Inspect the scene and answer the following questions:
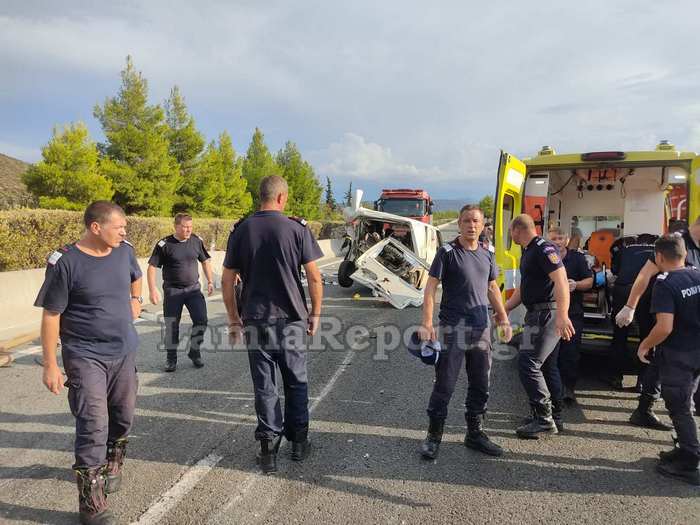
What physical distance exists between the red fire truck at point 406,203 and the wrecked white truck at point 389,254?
620cm

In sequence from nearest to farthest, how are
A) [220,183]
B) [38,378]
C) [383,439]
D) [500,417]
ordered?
[383,439] < [500,417] < [38,378] < [220,183]

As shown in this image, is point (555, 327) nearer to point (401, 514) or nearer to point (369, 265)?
point (401, 514)

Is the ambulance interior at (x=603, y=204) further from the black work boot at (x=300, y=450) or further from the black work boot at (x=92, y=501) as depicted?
the black work boot at (x=92, y=501)

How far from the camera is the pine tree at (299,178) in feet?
116

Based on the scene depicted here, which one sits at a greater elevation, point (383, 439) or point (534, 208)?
point (534, 208)

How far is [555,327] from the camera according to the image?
149 inches

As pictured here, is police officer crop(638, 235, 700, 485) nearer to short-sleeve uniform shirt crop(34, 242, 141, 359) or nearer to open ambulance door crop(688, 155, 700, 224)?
open ambulance door crop(688, 155, 700, 224)

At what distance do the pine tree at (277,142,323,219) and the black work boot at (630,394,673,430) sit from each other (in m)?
31.6

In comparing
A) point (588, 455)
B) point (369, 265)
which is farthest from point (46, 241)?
point (588, 455)

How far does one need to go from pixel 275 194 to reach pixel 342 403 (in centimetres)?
215

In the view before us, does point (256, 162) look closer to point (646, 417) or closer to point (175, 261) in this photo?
A: point (175, 261)

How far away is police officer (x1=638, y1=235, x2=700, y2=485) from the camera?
312 centimetres

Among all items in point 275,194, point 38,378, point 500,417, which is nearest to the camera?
point 275,194

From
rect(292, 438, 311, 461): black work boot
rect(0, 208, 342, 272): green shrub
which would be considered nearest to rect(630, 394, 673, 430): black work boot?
rect(292, 438, 311, 461): black work boot
